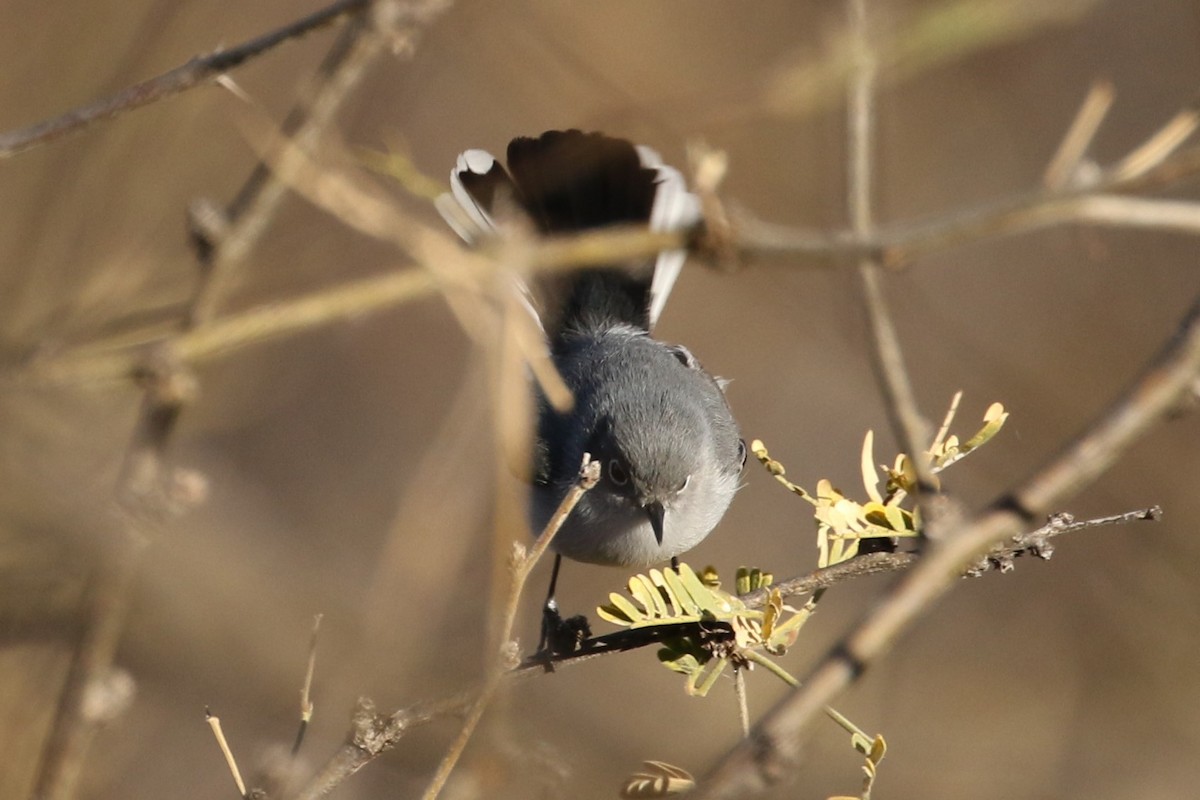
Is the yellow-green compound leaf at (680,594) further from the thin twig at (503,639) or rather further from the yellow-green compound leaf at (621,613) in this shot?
the thin twig at (503,639)

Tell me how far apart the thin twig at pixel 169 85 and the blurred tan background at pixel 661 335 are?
1467mm

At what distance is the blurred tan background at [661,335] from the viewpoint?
374cm

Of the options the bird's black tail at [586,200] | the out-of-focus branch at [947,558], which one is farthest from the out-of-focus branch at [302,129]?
the bird's black tail at [586,200]

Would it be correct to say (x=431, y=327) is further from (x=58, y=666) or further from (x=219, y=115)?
(x=58, y=666)

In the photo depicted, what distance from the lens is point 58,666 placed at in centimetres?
215

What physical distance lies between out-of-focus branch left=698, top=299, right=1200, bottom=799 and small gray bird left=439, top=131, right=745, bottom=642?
217 cm

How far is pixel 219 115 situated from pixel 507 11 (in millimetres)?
1393

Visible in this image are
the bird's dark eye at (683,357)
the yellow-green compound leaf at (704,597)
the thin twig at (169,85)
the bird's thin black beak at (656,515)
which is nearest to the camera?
the thin twig at (169,85)

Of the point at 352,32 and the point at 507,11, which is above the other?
the point at 507,11

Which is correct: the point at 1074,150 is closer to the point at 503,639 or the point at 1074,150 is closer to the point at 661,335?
the point at 503,639

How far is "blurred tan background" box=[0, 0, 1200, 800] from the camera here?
12.3 feet

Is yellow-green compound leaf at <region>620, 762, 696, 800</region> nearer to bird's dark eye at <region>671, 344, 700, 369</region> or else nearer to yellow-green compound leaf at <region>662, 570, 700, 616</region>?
yellow-green compound leaf at <region>662, 570, 700, 616</region>

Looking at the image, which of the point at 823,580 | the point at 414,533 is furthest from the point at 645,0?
the point at 414,533

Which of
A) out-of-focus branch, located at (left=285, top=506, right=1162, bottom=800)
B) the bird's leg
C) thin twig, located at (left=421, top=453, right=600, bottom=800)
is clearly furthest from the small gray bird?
thin twig, located at (left=421, top=453, right=600, bottom=800)
